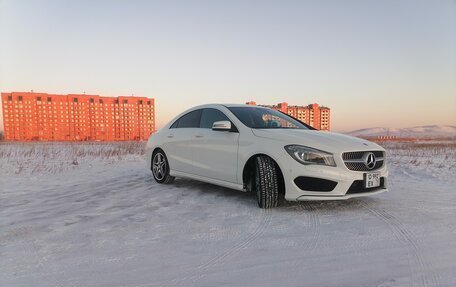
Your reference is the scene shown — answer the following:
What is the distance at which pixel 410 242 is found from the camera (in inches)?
119

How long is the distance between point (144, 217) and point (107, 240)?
0.83 meters

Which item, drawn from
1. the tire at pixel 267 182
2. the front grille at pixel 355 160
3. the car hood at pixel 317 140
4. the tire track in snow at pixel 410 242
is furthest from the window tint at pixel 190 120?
the tire track in snow at pixel 410 242

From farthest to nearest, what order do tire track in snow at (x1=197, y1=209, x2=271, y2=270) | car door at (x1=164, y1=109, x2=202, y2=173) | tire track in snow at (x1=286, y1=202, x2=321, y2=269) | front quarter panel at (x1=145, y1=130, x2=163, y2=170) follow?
front quarter panel at (x1=145, y1=130, x2=163, y2=170) → car door at (x1=164, y1=109, x2=202, y2=173) → tire track in snow at (x1=286, y1=202, x2=321, y2=269) → tire track in snow at (x1=197, y1=209, x2=271, y2=270)

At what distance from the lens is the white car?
12.9 feet

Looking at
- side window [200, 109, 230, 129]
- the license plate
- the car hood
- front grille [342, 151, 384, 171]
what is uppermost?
side window [200, 109, 230, 129]

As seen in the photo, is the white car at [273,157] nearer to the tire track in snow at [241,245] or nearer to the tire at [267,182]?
the tire at [267,182]

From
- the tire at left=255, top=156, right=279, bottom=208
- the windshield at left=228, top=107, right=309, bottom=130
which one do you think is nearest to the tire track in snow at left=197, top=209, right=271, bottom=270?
the tire at left=255, top=156, right=279, bottom=208

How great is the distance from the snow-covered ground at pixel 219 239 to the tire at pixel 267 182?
18 cm

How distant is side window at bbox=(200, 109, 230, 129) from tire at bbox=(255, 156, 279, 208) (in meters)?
1.26

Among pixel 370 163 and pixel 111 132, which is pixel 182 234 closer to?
pixel 370 163

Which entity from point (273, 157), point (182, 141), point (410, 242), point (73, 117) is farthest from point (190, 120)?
point (73, 117)

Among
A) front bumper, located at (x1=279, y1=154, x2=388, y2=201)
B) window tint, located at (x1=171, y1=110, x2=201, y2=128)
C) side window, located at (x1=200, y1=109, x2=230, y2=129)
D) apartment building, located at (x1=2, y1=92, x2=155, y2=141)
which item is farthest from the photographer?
apartment building, located at (x1=2, y1=92, x2=155, y2=141)

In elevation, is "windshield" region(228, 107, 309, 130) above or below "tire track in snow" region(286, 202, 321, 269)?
above

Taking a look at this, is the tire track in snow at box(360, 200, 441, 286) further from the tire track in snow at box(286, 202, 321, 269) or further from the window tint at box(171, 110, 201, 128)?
the window tint at box(171, 110, 201, 128)
